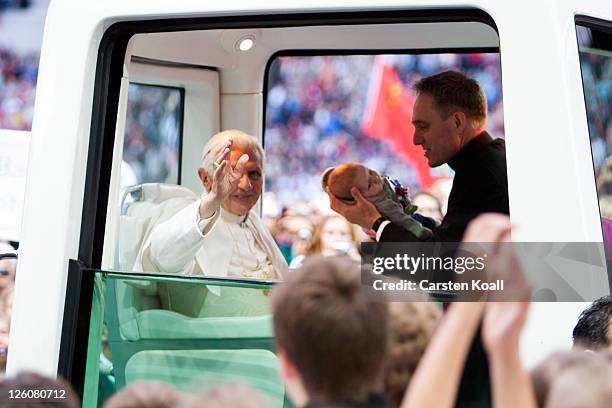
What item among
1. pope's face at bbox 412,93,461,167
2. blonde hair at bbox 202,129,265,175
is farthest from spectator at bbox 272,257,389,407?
blonde hair at bbox 202,129,265,175

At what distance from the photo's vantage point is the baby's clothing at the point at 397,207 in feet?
7.97

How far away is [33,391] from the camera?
Result: 4.85 feet

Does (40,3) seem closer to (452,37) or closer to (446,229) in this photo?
(452,37)

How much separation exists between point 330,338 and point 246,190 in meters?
2.13

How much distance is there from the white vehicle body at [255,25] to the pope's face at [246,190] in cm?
44

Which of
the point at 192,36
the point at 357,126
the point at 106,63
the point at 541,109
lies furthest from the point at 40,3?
the point at 541,109

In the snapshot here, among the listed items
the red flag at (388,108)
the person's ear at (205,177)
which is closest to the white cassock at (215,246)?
the person's ear at (205,177)

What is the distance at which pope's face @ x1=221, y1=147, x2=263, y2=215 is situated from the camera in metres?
3.32

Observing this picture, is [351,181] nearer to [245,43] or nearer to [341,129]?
[245,43]

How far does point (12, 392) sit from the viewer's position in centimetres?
147

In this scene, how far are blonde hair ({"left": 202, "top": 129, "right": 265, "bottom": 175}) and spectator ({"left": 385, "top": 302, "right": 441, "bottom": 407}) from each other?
1.71 meters

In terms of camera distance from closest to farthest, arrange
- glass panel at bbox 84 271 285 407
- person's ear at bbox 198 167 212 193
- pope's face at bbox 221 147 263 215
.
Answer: glass panel at bbox 84 271 285 407, person's ear at bbox 198 167 212 193, pope's face at bbox 221 147 263 215

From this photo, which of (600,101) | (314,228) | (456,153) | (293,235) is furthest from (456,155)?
(293,235)

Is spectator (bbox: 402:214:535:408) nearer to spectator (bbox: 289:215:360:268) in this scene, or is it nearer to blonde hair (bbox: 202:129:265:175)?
blonde hair (bbox: 202:129:265:175)
